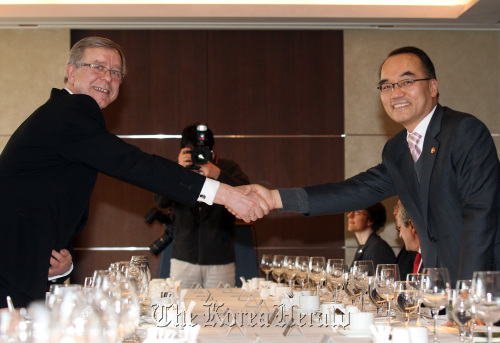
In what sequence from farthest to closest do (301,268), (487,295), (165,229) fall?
(165,229) < (301,268) < (487,295)

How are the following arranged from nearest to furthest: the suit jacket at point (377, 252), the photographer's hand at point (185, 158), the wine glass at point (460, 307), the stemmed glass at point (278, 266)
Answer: the wine glass at point (460, 307), the stemmed glass at point (278, 266), the suit jacket at point (377, 252), the photographer's hand at point (185, 158)

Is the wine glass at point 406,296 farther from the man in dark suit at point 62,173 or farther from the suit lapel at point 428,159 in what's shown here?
the man in dark suit at point 62,173

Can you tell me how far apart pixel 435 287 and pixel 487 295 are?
0.28 metres

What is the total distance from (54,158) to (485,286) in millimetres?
1731

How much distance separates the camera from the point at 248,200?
313 centimetres

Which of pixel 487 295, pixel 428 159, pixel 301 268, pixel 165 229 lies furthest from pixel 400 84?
pixel 165 229

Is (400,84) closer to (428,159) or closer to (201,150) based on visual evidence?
(428,159)

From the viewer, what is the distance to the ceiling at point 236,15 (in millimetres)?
5434

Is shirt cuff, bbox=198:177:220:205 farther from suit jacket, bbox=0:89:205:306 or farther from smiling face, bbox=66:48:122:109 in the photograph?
smiling face, bbox=66:48:122:109

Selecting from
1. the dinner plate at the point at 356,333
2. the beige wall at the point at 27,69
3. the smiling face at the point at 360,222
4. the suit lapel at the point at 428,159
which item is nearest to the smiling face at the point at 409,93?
the suit lapel at the point at 428,159

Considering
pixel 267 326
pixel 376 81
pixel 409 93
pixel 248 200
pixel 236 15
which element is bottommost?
pixel 267 326

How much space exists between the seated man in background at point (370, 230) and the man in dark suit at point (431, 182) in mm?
934

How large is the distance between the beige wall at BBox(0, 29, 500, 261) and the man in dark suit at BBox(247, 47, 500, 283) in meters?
2.69

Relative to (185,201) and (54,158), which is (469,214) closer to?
(185,201)
